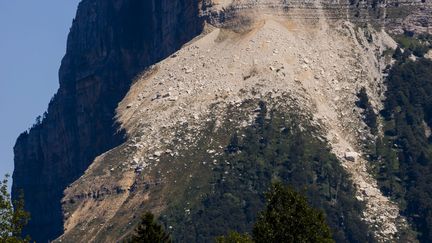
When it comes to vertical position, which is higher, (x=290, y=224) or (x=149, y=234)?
(x=149, y=234)

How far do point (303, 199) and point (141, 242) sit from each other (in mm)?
19267

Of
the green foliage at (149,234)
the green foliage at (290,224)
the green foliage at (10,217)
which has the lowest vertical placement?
the green foliage at (290,224)

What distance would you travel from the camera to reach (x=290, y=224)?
455 ft

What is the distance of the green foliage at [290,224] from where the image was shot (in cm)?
13750

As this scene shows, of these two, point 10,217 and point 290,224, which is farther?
point 290,224

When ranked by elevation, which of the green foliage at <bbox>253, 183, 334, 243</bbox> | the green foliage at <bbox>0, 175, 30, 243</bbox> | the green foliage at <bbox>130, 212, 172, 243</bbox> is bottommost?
the green foliage at <bbox>253, 183, 334, 243</bbox>

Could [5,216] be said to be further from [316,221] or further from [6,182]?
[316,221]

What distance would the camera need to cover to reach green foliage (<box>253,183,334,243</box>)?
138m

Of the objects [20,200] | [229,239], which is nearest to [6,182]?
[20,200]

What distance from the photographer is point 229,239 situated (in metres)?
137

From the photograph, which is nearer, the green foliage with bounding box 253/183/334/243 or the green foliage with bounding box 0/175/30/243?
the green foliage with bounding box 0/175/30/243

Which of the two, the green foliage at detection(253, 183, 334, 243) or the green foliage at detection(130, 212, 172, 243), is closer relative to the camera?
the green foliage at detection(130, 212, 172, 243)

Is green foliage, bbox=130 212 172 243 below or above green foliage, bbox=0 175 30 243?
below

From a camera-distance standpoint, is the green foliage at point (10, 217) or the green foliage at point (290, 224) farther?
the green foliage at point (290, 224)
